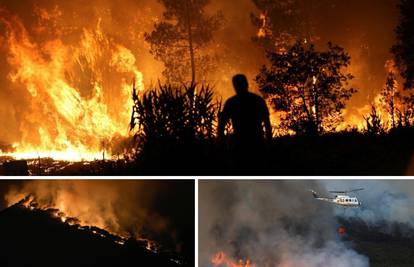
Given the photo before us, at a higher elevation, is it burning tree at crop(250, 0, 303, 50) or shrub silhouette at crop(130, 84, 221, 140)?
burning tree at crop(250, 0, 303, 50)

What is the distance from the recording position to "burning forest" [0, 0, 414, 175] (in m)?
3.25

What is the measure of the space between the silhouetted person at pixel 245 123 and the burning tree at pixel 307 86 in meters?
0.10

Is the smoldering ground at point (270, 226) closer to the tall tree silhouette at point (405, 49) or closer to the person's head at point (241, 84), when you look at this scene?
the person's head at point (241, 84)

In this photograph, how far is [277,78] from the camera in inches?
131

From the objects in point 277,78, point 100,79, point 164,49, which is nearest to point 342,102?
point 277,78

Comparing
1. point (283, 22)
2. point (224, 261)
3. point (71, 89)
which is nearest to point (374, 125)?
point (283, 22)

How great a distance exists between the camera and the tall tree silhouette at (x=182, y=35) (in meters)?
3.37

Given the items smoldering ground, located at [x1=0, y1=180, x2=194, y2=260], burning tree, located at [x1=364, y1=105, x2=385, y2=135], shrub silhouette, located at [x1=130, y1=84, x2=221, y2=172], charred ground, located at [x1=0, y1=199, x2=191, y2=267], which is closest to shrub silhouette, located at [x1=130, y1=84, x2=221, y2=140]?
shrub silhouette, located at [x1=130, y1=84, x2=221, y2=172]

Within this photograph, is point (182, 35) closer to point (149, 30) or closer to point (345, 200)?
point (149, 30)

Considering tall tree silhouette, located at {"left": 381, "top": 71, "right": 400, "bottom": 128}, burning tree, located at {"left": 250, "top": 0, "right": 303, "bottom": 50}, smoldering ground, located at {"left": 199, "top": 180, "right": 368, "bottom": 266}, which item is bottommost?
smoldering ground, located at {"left": 199, "top": 180, "right": 368, "bottom": 266}

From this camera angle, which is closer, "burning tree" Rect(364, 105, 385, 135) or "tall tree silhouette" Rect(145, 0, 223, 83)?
"burning tree" Rect(364, 105, 385, 135)

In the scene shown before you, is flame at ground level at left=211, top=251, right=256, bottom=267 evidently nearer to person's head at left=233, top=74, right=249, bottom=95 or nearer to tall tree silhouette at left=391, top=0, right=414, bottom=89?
person's head at left=233, top=74, right=249, bottom=95

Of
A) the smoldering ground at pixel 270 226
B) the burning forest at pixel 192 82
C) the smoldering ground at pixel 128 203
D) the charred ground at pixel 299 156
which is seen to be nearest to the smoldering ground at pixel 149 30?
the burning forest at pixel 192 82

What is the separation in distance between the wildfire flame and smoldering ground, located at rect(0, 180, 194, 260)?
242mm
